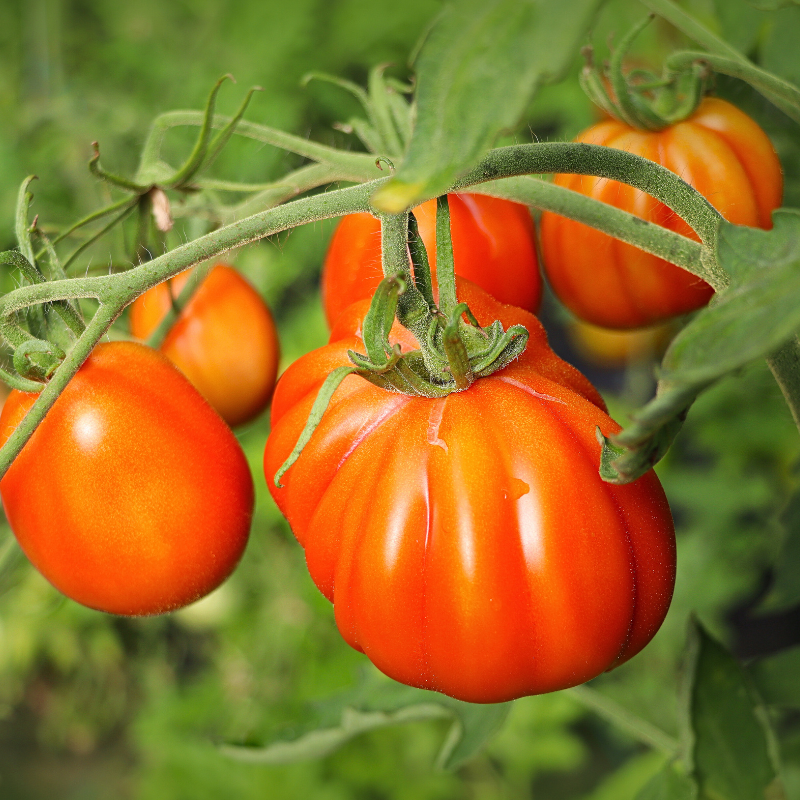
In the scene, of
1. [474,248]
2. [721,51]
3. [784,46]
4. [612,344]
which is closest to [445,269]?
[474,248]

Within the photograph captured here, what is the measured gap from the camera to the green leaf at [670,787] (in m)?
0.42

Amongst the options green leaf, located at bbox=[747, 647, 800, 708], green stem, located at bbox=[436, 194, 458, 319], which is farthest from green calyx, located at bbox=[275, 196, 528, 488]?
green leaf, located at bbox=[747, 647, 800, 708]

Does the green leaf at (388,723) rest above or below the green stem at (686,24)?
below

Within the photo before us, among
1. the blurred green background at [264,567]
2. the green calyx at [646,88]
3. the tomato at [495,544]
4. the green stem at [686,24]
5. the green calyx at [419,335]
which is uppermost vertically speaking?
the green stem at [686,24]

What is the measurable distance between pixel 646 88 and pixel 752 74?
79 millimetres

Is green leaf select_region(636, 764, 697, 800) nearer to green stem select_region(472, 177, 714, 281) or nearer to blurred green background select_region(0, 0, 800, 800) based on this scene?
green stem select_region(472, 177, 714, 281)

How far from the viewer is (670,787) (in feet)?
1.42

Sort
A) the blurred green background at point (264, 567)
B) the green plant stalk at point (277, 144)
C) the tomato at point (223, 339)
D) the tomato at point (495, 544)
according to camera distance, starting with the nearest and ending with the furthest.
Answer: the tomato at point (495, 544) < the green plant stalk at point (277, 144) < the tomato at point (223, 339) < the blurred green background at point (264, 567)

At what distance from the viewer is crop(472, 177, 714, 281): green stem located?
12.9 inches

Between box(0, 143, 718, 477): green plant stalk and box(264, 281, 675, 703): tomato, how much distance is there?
0.27ft

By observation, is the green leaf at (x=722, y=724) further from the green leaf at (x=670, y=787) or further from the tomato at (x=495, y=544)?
the tomato at (x=495, y=544)

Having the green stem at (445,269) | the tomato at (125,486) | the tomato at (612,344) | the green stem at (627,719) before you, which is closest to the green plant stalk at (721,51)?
the green stem at (445,269)

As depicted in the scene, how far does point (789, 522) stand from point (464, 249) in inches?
12.0

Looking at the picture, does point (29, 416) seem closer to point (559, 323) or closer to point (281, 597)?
point (281, 597)
